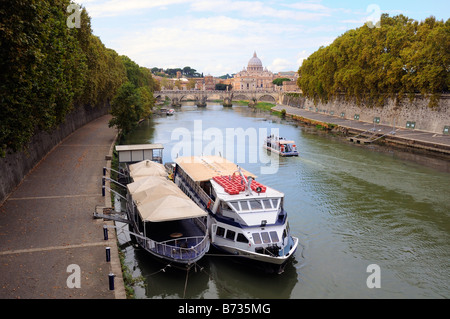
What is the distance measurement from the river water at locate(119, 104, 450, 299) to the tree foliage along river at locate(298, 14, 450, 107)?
13.4 metres

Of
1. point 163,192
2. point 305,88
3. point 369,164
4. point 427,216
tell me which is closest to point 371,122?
point 305,88

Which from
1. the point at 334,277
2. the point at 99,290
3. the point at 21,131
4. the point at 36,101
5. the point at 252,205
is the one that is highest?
the point at 36,101

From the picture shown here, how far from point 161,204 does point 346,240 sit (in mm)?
9013

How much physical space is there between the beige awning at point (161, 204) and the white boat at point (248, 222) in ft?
3.85

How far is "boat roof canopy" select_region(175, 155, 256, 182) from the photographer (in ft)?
58.9

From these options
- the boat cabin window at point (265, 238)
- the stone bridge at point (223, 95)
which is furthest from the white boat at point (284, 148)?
the stone bridge at point (223, 95)

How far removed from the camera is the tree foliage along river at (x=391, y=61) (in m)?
39.6

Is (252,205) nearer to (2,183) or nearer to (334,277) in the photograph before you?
(334,277)

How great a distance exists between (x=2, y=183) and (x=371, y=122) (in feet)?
171

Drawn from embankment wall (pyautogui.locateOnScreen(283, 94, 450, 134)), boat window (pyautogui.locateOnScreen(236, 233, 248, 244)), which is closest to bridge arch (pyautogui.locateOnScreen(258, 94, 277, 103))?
embankment wall (pyautogui.locateOnScreen(283, 94, 450, 134))

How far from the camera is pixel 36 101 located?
1606 centimetres

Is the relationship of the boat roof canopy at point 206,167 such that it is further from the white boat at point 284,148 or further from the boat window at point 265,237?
the white boat at point 284,148

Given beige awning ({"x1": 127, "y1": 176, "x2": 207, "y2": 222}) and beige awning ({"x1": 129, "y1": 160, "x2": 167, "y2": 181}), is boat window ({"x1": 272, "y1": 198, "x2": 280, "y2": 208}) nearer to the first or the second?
beige awning ({"x1": 127, "y1": 176, "x2": 207, "y2": 222})

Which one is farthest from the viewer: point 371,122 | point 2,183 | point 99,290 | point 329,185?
point 371,122
